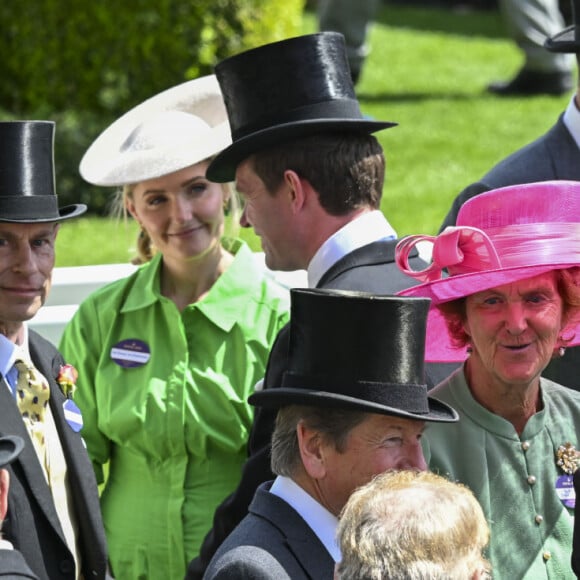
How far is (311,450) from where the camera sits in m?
3.58

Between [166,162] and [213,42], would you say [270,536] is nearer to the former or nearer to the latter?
[166,162]

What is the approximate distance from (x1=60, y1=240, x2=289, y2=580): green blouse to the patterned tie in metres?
0.64

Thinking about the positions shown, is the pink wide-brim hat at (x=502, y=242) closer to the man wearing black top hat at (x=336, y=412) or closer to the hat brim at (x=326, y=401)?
the man wearing black top hat at (x=336, y=412)

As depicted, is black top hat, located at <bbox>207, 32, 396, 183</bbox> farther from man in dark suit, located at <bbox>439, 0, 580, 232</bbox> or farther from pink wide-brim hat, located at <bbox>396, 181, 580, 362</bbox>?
man in dark suit, located at <bbox>439, 0, 580, 232</bbox>

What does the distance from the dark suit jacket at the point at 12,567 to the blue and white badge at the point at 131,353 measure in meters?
1.73

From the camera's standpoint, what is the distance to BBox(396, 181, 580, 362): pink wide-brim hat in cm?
393

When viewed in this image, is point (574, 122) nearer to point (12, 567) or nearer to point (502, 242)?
point (502, 242)

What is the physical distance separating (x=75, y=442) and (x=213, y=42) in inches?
295

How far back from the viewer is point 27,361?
459 cm

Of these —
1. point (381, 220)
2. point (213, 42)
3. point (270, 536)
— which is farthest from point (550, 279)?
point (213, 42)

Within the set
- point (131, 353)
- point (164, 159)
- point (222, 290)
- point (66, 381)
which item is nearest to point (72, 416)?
point (66, 381)

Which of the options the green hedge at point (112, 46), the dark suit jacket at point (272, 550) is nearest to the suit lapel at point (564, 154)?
the dark suit jacket at point (272, 550)

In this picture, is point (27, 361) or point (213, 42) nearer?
point (27, 361)

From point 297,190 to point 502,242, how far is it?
736mm
